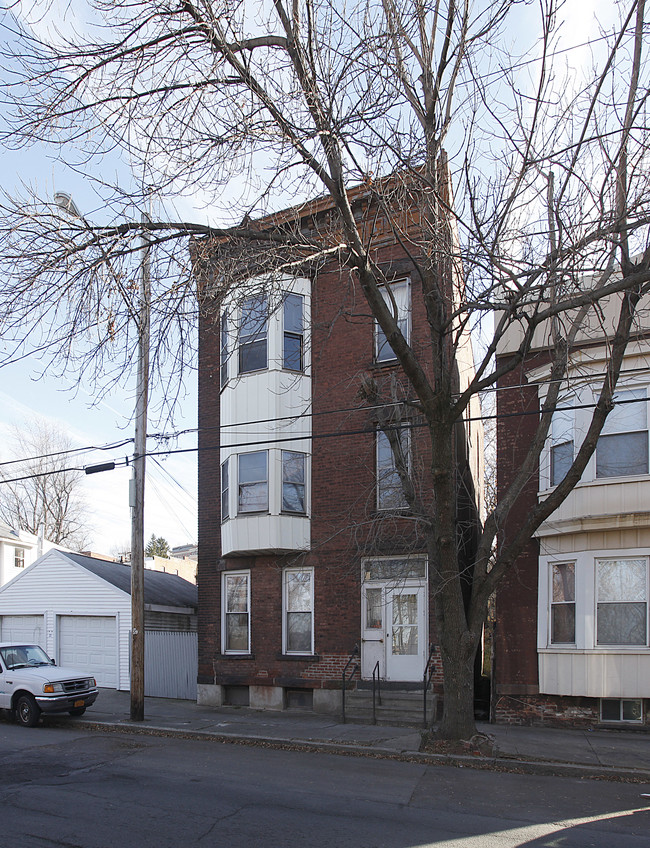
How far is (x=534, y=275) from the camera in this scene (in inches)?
392

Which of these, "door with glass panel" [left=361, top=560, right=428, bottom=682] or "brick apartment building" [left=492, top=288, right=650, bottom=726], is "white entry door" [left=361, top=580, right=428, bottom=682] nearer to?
"door with glass panel" [left=361, top=560, right=428, bottom=682]

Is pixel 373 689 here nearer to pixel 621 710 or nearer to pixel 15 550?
pixel 621 710

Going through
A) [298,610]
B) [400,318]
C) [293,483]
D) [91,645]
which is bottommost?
[91,645]

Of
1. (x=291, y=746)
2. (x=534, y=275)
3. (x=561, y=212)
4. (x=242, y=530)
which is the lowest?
(x=291, y=746)

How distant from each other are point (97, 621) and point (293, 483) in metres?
8.99

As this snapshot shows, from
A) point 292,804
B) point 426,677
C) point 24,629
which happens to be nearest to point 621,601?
Result: point 426,677

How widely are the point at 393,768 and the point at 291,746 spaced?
2549 mm

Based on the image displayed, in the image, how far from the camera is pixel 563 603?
14281 mm

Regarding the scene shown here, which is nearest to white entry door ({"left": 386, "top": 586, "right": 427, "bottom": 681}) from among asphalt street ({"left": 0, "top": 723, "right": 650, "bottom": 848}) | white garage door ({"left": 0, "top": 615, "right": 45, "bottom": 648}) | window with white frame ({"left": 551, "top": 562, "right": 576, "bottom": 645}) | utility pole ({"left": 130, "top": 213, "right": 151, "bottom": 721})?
window with white frame ({"left": 551, "top": 562, "right": 576, "bottom": 645})

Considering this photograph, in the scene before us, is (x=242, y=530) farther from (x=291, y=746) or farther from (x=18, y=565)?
(x=18, y=565)

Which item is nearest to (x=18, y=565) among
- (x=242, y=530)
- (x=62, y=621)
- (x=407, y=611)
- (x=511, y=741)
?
(x=62, y=621)

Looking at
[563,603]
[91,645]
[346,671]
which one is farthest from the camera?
[91,645]

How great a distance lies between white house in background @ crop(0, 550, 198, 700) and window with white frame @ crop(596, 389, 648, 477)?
11.6m

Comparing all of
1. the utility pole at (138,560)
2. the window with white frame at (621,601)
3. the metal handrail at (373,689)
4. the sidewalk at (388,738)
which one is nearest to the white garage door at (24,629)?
the sidewalk at (388,738)
